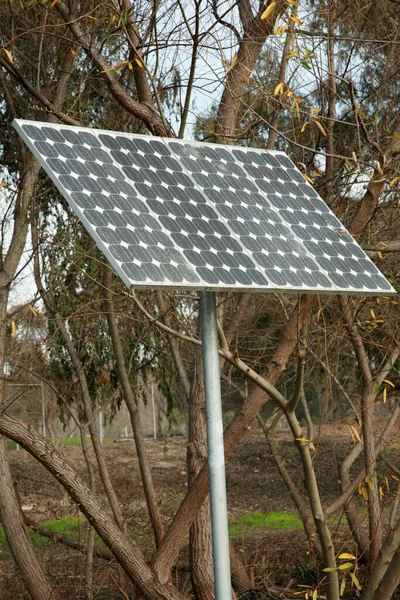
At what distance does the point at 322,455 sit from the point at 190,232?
14.1 meters

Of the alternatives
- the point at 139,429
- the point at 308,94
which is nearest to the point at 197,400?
the point at 139,429

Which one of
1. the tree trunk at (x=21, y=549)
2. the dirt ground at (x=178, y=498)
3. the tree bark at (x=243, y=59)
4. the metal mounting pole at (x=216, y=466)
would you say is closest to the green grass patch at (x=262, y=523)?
the dirt ground at (x=178, y=498)

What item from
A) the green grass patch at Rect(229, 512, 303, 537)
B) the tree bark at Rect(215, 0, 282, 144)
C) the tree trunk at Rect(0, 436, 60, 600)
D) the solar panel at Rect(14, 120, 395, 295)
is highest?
the tree bark at Rect(215, 0, 282, 144)

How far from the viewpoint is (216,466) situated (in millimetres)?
3176

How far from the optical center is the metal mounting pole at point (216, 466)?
3.14 m

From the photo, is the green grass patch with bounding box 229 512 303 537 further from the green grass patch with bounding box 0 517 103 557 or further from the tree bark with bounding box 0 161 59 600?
the tree bark with bounding box 0 161 59 600

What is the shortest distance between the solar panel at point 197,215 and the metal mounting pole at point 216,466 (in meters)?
0.28

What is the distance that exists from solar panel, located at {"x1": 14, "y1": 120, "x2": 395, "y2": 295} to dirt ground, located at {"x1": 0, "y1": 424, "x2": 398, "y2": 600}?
99 centimetres

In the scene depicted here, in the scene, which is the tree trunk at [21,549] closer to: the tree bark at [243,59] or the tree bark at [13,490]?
the tree bark at [13,490]

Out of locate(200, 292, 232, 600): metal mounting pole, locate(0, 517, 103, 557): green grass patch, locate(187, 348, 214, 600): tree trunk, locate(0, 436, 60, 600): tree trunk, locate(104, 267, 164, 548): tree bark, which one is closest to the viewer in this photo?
locate(200, 292, 232, 600): metal mounting pole

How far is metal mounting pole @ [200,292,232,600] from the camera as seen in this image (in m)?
3.14

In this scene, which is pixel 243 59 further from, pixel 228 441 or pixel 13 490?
pixel 13 490

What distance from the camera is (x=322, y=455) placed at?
16.7m

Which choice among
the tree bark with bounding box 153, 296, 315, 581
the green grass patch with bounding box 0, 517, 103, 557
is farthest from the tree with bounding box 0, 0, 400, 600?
the green grass patch with bounding box 0, 517, 103, 557
